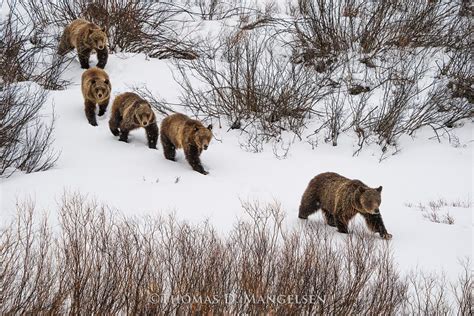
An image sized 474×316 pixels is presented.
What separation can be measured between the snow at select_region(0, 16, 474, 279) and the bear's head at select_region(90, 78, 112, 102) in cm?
81

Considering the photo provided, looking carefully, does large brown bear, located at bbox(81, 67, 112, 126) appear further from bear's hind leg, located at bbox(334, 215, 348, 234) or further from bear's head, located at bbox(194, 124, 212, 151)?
bear's hind leg, located at bbox(334, 215, 348, 234)

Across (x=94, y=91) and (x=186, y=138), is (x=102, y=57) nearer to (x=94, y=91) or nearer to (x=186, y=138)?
(x=94, y=91)

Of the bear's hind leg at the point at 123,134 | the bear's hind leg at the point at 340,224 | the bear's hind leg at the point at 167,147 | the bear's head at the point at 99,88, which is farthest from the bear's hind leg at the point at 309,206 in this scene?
the bear's head at the point at 99,88

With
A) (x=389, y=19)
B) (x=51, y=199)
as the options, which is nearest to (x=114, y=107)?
(x=51, y=199)

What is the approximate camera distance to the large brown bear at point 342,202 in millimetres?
8578

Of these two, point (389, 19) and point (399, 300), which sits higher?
point (389, 19)

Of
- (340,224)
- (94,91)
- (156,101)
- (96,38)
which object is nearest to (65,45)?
(96,38)

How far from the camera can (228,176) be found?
39.5 feet

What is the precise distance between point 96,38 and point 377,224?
10.5 m

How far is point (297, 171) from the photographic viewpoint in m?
13.2

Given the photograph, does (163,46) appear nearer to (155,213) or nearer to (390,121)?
(390,121)

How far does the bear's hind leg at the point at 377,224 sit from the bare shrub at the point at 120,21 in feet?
38.2

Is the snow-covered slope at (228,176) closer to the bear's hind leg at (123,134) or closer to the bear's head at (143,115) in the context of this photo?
the bear's hind leg at (123,134)

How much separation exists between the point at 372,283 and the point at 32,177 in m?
7.28
